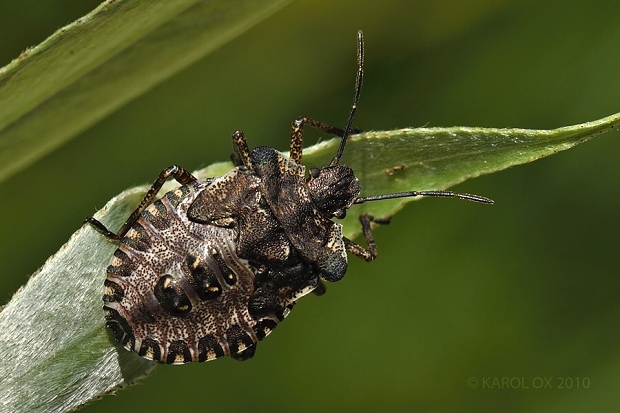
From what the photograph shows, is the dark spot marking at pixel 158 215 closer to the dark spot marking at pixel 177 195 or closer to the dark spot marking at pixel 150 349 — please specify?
the dark spot marking at pixel 177 195

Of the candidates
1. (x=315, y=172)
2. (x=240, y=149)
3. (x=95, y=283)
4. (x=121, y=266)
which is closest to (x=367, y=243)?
(x=315, y=172)

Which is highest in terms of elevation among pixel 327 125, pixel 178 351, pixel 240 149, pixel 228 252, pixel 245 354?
pixel 240 149

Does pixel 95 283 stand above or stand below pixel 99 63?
below

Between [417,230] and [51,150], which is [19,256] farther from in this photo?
[417,230]

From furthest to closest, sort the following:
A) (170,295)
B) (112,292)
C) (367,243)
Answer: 1. (367,243)
2. (170,295)
3. (112,292)

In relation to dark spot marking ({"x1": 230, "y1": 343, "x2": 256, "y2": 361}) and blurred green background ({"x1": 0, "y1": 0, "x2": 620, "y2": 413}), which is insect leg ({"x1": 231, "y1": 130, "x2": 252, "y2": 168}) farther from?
dark spot marking ({"x1": 230, "y1": 343, "x2": 256, "y2": 361})

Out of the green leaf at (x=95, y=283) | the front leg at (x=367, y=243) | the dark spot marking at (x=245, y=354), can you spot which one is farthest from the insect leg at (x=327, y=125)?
the dark spot marking at (x=245, y=354)

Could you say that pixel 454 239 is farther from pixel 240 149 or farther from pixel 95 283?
pixel 95 283
